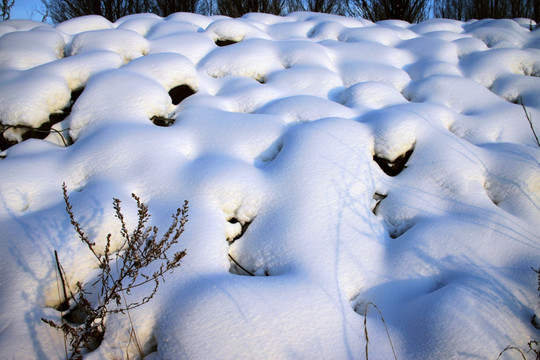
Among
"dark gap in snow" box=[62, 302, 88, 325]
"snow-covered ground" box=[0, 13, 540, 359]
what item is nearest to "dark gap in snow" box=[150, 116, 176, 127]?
"snow-covered ground" box=[0, 13, 540, 359]

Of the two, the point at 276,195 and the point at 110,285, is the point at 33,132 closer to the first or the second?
the point at 110,285

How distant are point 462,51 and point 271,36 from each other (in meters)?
2.25

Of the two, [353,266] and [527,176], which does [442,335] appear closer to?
[353,266]

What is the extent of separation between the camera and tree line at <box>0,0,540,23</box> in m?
7.96

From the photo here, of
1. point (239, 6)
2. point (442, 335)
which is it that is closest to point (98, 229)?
point (442, 335)

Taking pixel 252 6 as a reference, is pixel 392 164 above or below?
below

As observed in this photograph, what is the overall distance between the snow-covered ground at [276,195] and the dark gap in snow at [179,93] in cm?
2

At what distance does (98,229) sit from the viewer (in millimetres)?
1487

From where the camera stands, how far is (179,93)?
101 inches

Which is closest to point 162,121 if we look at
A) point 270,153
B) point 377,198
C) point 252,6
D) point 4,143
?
point 270,153

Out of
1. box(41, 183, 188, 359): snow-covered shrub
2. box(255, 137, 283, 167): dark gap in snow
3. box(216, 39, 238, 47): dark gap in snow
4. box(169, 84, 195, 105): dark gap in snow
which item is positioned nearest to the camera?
box(41, 183, 188, 359): snow-covered shrub

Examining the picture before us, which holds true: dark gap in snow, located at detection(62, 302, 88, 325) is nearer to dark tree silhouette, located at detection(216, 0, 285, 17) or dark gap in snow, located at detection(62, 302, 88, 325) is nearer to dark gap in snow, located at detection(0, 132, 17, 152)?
dark gap in snow, located at detection(0, 132, 17, 152)

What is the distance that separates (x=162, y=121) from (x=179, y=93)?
1.42 ft

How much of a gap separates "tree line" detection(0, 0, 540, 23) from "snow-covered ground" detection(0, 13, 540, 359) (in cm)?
617
